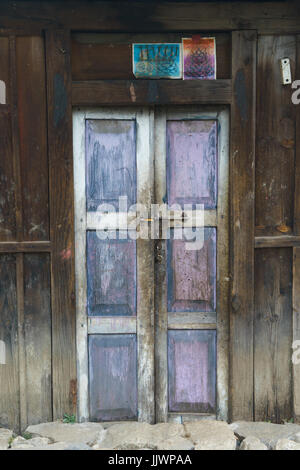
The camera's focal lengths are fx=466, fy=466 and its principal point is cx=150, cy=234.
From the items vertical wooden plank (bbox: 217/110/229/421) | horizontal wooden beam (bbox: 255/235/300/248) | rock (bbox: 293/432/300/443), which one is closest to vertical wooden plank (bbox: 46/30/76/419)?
vertical wooden plank (bbox: 217/110/229/421)

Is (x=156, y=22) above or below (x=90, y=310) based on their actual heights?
above

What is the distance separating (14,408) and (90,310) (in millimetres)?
929

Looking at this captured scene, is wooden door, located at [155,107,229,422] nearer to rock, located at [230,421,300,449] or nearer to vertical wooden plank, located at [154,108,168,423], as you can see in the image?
vertical wooden plank, located at [154,108,168,423]

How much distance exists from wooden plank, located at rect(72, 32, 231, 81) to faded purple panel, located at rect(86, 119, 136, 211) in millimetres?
332

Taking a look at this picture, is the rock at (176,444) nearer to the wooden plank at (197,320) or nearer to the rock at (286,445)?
the rock at (286,445)

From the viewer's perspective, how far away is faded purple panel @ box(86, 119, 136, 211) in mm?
3479

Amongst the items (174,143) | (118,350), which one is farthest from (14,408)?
(174,143)

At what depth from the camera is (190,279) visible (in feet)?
11.8

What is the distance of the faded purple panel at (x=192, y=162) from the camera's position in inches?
138

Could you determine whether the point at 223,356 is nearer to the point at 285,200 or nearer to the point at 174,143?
the point at 285,200

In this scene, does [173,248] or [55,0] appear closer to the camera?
[55,0]

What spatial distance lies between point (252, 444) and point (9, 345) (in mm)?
1883

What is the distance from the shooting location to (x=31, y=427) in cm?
346

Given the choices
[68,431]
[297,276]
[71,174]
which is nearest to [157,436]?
[68,431]
